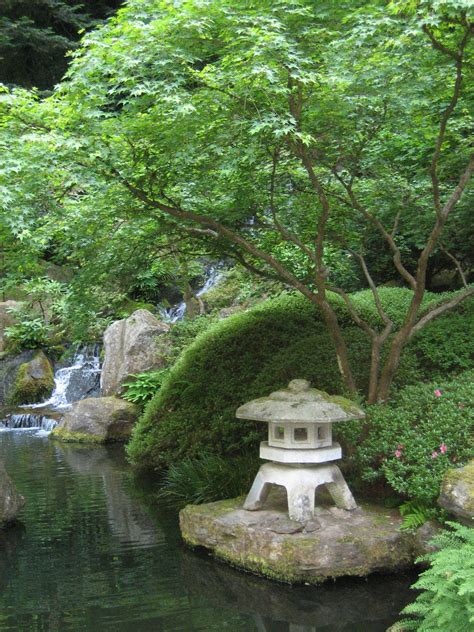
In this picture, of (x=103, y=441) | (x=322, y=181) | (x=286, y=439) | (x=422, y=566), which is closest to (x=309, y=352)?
(x=322, y=181)

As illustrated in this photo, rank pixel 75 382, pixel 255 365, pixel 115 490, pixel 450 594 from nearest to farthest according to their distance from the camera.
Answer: pixel 450 594, pixel 115 490, pixel 255 365, pixel 75 382

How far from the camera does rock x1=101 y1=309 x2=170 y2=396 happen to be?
15.4 m

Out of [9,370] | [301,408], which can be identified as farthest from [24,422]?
[301,408]

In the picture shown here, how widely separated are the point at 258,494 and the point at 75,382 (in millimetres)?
12146

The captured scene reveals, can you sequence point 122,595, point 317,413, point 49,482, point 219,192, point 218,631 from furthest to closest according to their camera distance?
point 49,482, point 219,192, point 317,413, point 122,595, point 218,631

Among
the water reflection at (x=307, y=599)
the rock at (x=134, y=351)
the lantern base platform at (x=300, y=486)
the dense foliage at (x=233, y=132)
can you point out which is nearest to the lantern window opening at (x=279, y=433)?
the lantern base platform at (x=300, y=486)

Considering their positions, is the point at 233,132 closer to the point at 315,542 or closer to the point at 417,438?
the point at 417,438

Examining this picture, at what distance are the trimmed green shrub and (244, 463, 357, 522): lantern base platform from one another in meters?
0.33

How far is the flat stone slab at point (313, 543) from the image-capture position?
5.69 meters

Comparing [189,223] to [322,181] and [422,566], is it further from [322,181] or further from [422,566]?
[422,566]

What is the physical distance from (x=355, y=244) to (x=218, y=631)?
5909 mm

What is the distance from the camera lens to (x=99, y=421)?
14.0 m

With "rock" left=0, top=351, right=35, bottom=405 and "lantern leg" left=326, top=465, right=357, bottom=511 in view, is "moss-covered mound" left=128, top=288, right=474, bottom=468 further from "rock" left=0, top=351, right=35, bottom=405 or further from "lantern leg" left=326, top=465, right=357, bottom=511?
"rock" left=0, top=351, right=35, bottom=405

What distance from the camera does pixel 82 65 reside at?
19.4ft
